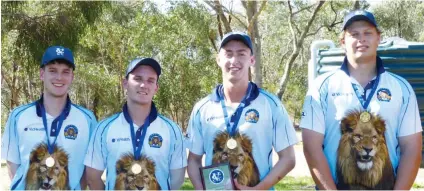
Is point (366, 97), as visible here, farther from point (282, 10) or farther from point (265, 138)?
point (282, 10)

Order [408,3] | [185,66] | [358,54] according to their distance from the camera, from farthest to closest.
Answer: [408,3] < [185,66] < [358,54]

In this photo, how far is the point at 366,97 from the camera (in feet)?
12.4

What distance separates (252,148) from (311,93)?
0.52 metres

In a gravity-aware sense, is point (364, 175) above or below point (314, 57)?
below

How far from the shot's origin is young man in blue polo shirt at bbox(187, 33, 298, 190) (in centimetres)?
387

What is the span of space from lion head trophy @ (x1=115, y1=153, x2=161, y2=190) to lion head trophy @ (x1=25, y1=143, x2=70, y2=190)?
45 centimetres

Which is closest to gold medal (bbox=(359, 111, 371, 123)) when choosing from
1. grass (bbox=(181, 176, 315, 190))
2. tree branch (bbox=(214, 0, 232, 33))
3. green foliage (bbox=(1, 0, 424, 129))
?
grass (bbox=(181, 176, 315, 190))

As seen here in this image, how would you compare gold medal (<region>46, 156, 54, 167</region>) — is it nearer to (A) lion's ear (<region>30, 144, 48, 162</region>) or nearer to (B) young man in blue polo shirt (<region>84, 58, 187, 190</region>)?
(A) lion's ear (<region>30, 144, 48, 162</region>)

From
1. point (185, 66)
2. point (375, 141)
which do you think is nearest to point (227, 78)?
point (375, 141)

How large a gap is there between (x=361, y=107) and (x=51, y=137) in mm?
2067

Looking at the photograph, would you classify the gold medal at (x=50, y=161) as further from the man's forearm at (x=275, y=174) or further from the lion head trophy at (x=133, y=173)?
the man's forearm at (x=275, y=174)

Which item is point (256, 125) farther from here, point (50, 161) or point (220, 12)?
point (220, 12)

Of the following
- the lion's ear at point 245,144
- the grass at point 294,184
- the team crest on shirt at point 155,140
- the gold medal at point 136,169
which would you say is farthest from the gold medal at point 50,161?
the grass at point 294,184

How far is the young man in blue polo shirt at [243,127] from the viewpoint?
387cm
